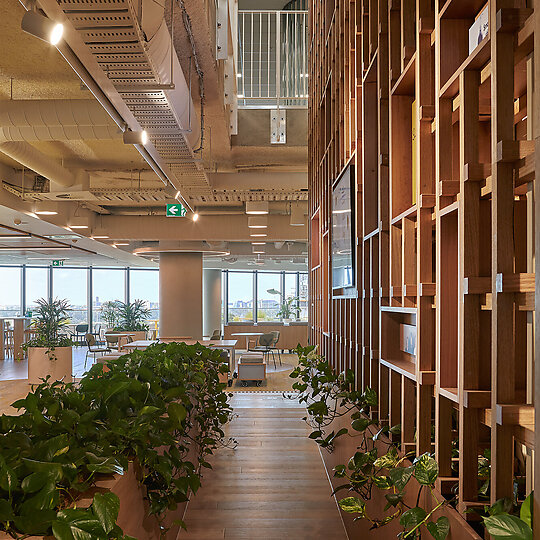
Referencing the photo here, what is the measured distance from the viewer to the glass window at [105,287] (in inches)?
896

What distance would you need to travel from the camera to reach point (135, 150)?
299 inches

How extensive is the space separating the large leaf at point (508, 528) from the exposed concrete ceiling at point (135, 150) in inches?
132

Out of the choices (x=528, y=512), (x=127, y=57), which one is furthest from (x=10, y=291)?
(x=528, y=512)

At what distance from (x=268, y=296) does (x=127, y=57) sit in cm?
2124

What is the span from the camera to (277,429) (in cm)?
588

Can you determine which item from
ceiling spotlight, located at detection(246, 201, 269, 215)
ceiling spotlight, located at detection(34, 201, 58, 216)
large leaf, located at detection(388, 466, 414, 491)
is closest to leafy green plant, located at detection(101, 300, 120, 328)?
ceiling spotlight, located at detection(34, 201, 58, 216)

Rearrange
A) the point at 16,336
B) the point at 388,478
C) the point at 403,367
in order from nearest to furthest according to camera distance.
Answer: the point at 388,478
the point at 403,367
the point at 16,336

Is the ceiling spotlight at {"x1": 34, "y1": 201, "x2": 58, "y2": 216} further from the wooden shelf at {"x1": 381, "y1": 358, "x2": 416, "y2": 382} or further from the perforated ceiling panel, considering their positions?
the wooden shelf at {"x1": 381, "y1": 358, "x2": 416, "y2": 382}

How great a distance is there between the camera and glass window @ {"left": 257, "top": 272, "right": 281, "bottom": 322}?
24.0m

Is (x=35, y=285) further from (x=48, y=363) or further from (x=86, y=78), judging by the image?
(x=86, y=78)

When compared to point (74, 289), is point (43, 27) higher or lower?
higher

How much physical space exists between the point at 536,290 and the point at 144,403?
168cm

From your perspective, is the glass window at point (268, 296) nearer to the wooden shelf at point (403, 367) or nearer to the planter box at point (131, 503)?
the wooden shelf at point (403, 367)

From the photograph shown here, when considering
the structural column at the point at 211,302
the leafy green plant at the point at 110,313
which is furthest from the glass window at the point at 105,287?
the structural column at the point at 211,302
